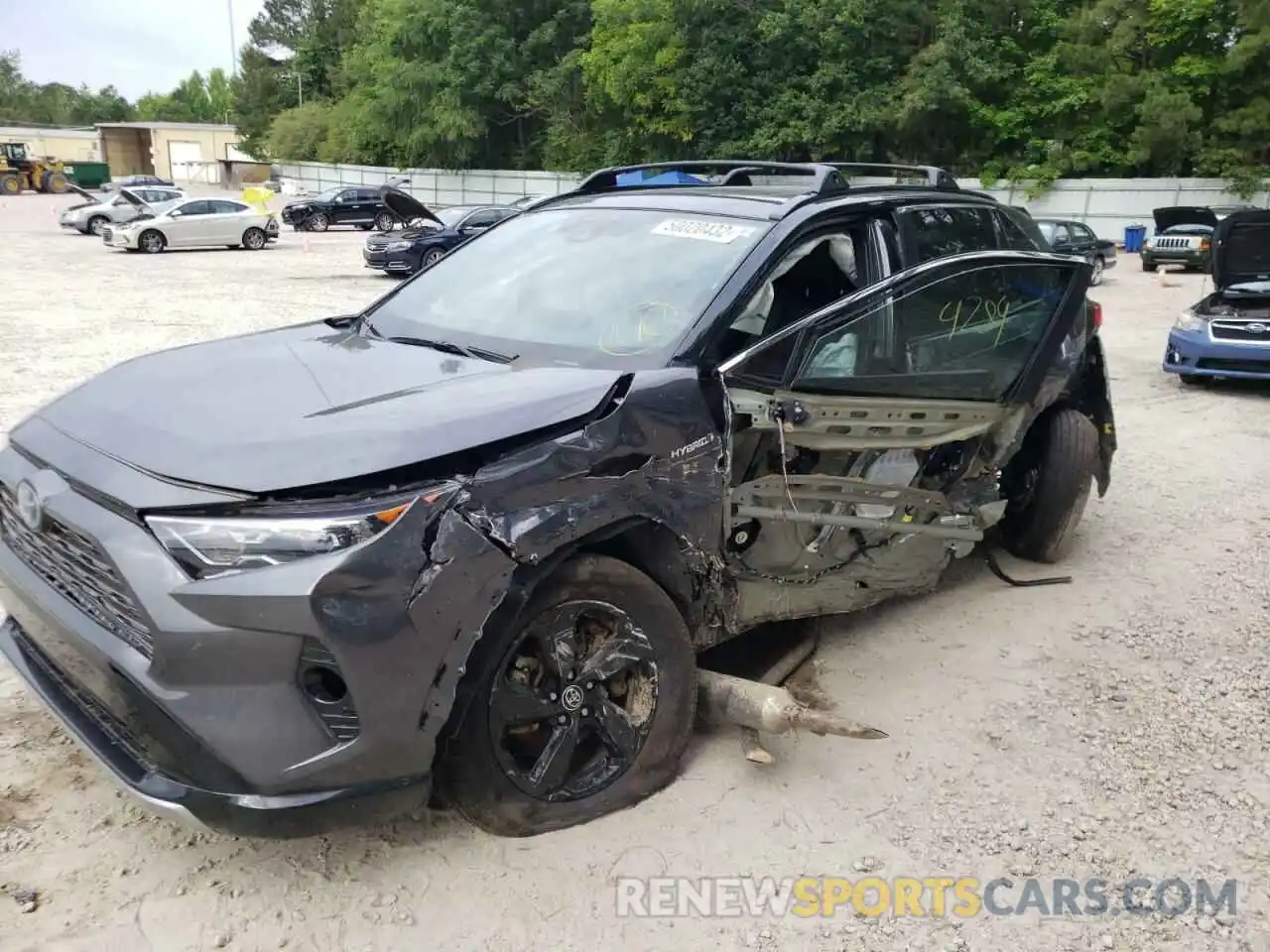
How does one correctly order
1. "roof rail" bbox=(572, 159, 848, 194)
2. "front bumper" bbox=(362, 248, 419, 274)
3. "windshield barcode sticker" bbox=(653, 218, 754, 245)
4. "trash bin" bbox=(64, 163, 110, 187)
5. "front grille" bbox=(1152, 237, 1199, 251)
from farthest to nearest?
"trash bin" bbox=(64, 163, 110, 187) → "front grille" bbox=(1152, 237, 1199, 251) → "front bumper" bbox=(362, 248, 419, 274) → "roof rail" bbox=(572, 159, 848, 194) → "windshield barcode sticker" bbox=(653, 218, 754, 245)

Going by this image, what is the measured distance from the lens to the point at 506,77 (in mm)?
47844

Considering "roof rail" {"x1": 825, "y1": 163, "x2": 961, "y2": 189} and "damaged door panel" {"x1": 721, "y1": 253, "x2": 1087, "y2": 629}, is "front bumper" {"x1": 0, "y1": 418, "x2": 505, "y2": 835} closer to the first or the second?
"damaged door panel" {"x1": 721, "y1": 253, "x2": 1087, "y2": 629}

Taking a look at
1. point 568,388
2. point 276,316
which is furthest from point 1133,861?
point 276,316

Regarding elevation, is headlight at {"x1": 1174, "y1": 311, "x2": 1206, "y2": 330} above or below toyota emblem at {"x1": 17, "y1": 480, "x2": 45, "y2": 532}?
below

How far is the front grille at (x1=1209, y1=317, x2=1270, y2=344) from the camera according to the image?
9.45 metres

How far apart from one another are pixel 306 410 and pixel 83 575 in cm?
68

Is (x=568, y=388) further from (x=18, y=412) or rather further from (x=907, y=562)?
(x=18, y=412)

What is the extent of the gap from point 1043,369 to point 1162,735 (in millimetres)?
1619

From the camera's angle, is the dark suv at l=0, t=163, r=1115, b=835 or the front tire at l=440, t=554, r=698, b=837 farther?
the front tire at l=440, t=554, r=698, b=837

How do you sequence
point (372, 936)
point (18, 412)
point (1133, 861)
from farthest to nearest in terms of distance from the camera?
point (18, 412) < point (1133, 861) < point (372, 936)

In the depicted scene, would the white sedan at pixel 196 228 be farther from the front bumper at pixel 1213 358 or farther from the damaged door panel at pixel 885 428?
the damaged door panel at pixel 885 428

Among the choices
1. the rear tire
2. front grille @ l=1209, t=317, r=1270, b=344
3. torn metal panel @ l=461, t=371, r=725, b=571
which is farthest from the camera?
front grille @ l=1209, t=317, r=1270, b=344

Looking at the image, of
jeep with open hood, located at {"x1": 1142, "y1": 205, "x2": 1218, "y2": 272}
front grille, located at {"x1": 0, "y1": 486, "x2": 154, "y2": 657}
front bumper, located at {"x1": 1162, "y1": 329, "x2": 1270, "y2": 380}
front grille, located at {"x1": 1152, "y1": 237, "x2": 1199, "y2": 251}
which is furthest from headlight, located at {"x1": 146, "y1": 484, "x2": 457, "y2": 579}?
front grille, located at {"x1": 1152, "y1": 237, "x2": 1199, "y2": 251}

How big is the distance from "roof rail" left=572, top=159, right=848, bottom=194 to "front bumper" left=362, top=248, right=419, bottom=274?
1529 cm
